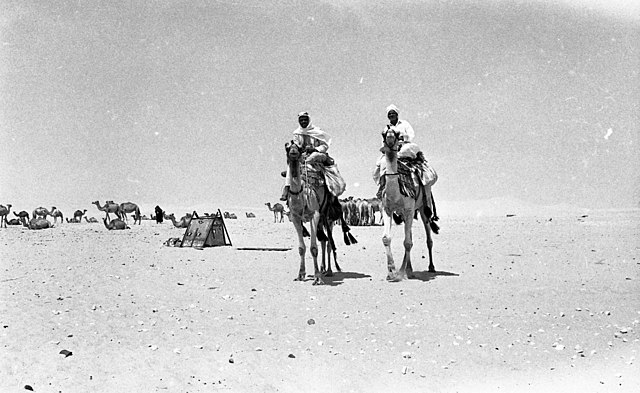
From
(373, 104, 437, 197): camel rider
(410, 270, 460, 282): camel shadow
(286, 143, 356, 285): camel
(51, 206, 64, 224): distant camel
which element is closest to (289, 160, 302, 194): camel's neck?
(286, 143, 356, 285): camel

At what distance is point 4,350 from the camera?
692cm

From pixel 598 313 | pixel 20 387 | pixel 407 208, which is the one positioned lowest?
pixel 20 387

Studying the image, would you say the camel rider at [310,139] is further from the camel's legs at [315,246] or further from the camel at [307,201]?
the camel's legs at [315,246]

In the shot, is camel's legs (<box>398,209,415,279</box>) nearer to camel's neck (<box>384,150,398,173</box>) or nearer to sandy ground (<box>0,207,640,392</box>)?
sandy ground (<box>0,207,640,392</box>)

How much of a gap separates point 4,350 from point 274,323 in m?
3.41

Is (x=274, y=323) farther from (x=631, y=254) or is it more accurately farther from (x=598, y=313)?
(x=631, y=254)

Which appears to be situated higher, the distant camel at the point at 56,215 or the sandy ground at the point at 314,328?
the distant camel at the point at 56,215

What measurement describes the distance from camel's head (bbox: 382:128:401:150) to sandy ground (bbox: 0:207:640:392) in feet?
9.02

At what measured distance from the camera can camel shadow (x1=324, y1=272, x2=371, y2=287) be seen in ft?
39.5

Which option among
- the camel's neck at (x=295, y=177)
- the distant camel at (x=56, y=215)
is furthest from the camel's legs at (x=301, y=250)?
the distant camel at (x=56, y=215)

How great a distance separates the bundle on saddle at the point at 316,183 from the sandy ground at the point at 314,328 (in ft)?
4.83

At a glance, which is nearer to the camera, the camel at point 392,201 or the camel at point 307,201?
the camel at point 307,201

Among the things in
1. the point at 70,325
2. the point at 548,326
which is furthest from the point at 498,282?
the point at 70,325

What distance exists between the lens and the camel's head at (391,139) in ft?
38.7
